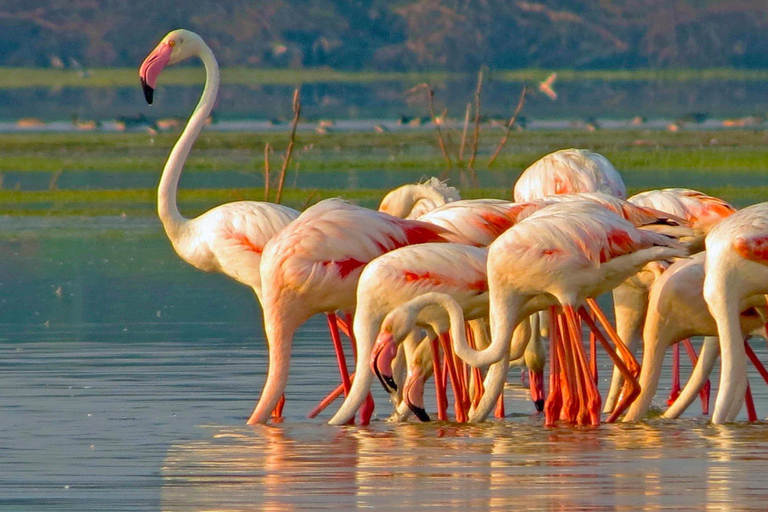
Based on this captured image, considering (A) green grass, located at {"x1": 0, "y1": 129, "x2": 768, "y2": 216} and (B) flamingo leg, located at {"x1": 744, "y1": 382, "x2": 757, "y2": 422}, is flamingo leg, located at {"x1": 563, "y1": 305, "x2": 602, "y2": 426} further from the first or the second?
(A) green grass, located at {"x1": 0, "y1": 129, "x2": 768, "y2": 216}

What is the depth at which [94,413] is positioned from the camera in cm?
949

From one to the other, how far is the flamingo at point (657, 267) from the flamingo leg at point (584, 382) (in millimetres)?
640

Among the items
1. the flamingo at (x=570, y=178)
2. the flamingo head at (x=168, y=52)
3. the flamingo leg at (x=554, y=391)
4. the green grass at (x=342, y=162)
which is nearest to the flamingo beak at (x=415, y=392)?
the flamingo leg at (x=554, y=391)

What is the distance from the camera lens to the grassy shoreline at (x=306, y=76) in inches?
3393

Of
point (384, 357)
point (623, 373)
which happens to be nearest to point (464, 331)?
point (384, 357)

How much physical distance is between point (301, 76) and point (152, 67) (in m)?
79.0

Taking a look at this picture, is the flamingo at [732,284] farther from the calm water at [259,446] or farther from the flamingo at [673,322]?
the flamingo at [673,322]

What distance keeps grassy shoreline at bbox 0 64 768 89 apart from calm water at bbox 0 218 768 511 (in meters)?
73.0

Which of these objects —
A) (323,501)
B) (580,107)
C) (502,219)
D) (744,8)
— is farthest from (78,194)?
(744,8)

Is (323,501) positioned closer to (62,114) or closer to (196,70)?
(62,114)

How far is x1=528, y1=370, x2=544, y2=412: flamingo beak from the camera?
10.2 m

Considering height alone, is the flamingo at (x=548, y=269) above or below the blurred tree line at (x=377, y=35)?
below

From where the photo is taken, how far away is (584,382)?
9359 millimetres

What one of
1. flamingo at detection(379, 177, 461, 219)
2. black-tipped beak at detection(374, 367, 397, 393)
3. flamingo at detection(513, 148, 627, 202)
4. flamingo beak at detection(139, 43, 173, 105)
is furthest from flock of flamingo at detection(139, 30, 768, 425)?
flamingo at detection(379, 177, 461, 219)
